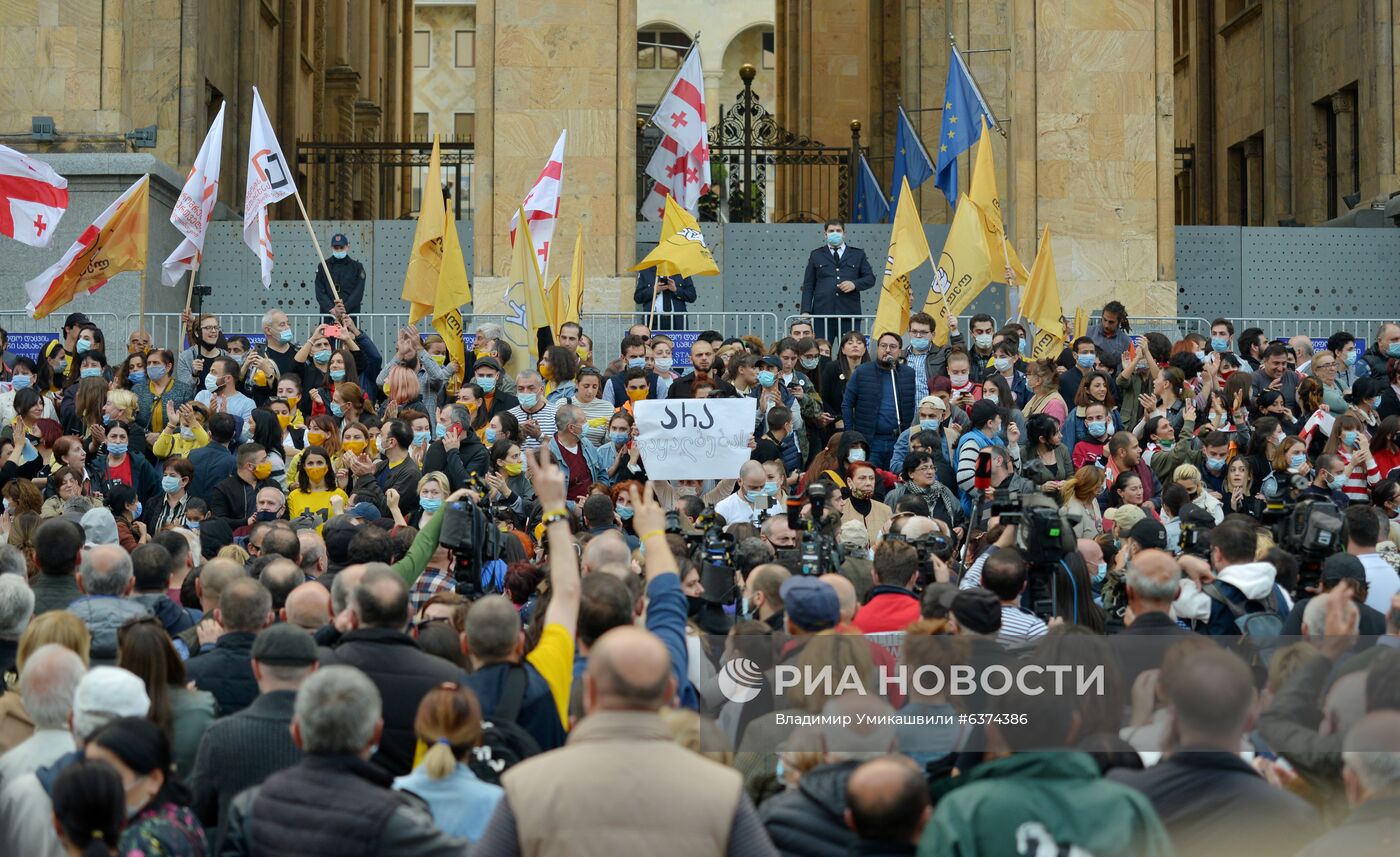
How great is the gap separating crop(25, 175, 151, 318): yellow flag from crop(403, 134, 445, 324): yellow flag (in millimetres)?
2573

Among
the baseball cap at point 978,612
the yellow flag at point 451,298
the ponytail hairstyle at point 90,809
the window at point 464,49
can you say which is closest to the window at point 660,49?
the window at point 464,49

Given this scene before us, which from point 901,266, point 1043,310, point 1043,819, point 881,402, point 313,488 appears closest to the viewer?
point 1043,819

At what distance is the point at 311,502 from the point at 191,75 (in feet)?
53.3

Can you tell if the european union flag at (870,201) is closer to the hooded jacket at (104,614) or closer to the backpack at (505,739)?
the hooded jacket at (104,614)

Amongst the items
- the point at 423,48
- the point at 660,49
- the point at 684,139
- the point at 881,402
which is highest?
the point at 423,48

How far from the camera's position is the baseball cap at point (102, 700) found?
21.2 ft

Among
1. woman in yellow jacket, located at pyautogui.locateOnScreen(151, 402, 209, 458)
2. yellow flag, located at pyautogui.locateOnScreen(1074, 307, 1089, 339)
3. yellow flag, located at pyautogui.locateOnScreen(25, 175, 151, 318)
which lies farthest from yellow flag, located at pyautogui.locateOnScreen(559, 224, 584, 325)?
yellow flag, located at pyautogui.locateOnScreen(1074, 307, 1089, 339)

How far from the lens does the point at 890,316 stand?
20.4m

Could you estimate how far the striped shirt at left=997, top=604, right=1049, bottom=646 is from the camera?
8.33 metres

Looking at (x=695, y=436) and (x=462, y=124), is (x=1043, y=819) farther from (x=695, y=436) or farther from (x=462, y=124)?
(x=462, y=124)

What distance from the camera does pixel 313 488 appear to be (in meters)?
14.4

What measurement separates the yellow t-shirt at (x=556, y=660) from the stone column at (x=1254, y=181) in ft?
103

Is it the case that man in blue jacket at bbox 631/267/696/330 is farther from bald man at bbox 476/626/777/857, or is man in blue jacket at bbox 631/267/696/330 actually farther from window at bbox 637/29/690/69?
window at bbox 637/29/690/69

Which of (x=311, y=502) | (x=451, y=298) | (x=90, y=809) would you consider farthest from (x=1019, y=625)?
(x=451, y=298)
